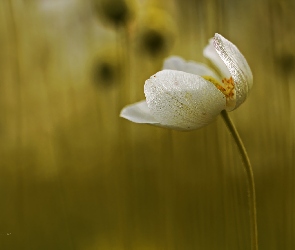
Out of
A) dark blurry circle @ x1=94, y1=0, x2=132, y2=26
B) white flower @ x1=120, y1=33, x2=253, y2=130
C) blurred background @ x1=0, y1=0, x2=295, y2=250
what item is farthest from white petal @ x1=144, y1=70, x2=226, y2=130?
dark blurry circle @ x1=94, y1=0, x2=132, y2=26

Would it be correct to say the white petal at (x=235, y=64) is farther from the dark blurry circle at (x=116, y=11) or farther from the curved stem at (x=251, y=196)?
the dark blurry circle at (x=116, y=11)

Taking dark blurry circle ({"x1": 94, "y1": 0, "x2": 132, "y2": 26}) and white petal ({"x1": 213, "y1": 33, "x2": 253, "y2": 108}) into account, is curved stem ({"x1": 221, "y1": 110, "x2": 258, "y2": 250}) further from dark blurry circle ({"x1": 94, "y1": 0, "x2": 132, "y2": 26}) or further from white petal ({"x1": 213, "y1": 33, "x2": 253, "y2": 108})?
dark blurry circle ({"x1": 94, "y1": 0, "x2": 132, "y2": 26})

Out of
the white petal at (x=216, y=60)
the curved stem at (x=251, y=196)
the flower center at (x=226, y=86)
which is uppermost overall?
the white petal at (x=216, y=60)

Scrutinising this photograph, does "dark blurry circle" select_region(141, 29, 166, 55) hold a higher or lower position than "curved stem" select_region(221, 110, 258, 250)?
higher

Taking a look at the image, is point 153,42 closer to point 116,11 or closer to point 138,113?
point 116,11

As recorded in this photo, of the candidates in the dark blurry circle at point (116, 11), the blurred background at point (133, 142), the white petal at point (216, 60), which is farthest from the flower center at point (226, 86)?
the dark blurry circle at point (116, 11)

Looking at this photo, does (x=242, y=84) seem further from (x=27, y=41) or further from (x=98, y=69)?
(x=27, y=41)

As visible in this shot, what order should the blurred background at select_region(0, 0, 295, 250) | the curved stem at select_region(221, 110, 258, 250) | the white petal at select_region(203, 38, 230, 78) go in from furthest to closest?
1. the blurred background at select_region(0, 0, 295, 250)
2. the white petal at select_region(203, 38, 230, 78)
3. the curved stem at select_region(221, 110, 258, 250)

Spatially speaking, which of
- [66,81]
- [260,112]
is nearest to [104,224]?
[260,112]
